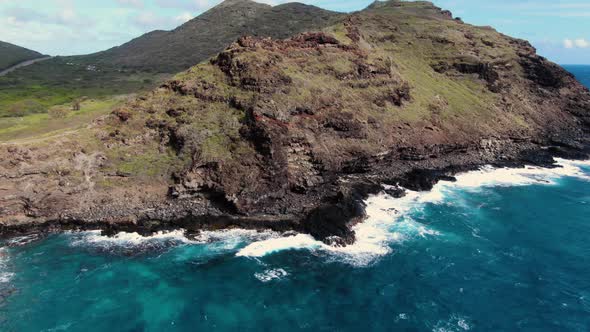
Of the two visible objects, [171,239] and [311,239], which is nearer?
[171,239]

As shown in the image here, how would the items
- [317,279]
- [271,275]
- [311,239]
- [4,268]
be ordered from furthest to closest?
[311,239]
[4,268]
[271,275]
[317,279]

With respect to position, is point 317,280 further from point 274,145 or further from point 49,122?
point 49,122

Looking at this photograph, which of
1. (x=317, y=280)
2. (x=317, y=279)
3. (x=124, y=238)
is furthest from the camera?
(x=124, y=238)

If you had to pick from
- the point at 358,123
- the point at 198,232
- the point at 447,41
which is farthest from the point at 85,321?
the point at 447,41

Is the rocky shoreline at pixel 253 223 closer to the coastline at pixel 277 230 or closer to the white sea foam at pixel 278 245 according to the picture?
the coastline at pixel 277 230

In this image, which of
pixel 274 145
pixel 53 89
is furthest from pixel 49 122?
pixel 53 89

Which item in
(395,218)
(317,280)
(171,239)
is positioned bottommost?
(317,280)

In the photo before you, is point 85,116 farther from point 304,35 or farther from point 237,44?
point 304,35

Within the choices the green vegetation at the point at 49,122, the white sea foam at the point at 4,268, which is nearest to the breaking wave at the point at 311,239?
the white sea foam at the point at 4,268
